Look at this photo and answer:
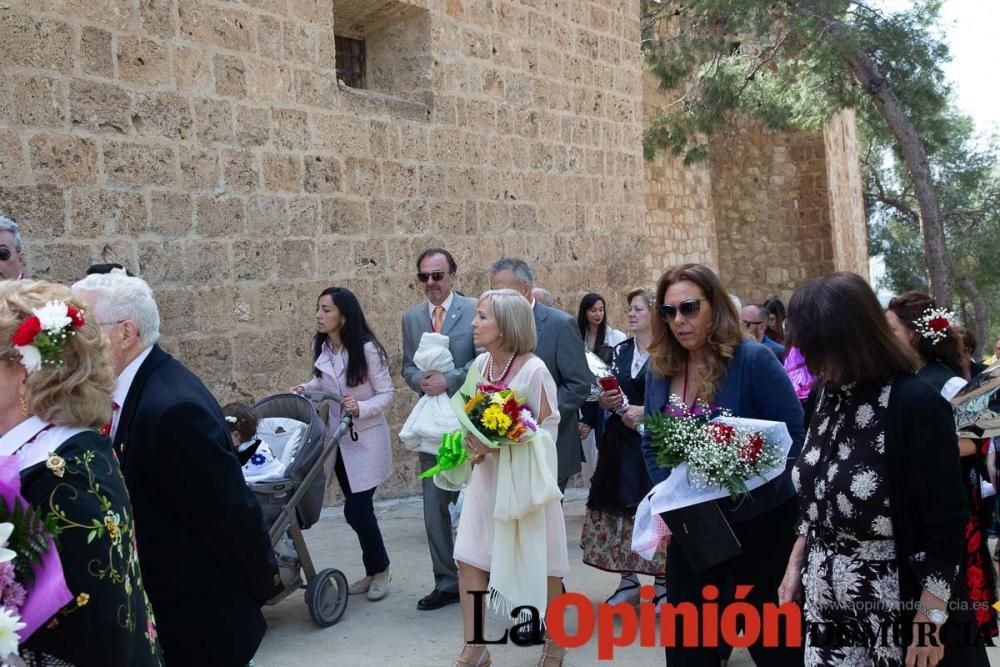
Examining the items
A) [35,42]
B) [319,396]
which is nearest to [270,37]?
[35,42]

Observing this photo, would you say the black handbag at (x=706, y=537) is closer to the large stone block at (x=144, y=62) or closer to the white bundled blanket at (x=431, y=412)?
the white bundled blanket at (x=431, y=412)

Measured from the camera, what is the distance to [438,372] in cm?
574

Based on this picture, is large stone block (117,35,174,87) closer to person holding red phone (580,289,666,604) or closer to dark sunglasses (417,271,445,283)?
dark sunglasses (417,271,445,283)

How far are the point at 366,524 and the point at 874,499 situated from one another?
345cm

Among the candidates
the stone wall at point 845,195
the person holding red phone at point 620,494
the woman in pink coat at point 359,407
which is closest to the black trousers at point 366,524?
the woman in pink coat at point 359,407

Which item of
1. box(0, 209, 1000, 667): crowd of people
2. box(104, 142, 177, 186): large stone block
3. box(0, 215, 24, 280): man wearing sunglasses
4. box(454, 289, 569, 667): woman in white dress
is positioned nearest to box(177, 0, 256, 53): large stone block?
box(104, 142, 177, 186): large stone block

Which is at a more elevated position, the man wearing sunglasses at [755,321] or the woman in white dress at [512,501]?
the man wearing sunglasses at [755,321]

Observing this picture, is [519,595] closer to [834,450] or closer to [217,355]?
[834,450]

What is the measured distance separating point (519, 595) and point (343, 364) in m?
2.08

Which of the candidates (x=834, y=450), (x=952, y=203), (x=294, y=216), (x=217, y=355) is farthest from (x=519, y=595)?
(x=952, y=203)

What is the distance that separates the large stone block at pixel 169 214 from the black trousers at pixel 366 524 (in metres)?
2.17

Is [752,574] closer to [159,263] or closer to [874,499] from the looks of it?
[874,499]

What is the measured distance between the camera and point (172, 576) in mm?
2885

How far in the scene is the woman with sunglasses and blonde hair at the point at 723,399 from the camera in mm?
3502
